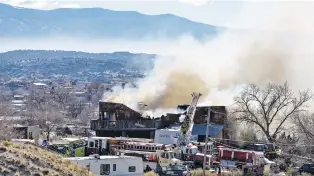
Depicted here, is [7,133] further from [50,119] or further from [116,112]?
[50,119]

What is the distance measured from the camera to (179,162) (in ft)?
120

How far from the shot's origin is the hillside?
1862cm

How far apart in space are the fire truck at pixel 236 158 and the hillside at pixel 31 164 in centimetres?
1821

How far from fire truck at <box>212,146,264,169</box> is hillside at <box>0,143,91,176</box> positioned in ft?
59.7

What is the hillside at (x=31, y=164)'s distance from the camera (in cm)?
1862

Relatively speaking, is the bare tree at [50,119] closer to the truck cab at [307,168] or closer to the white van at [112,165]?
the truck cab at [307,168]

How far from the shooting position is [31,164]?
755 inches

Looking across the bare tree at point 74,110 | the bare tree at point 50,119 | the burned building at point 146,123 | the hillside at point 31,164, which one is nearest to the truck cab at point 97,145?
the burned building at point 146,123

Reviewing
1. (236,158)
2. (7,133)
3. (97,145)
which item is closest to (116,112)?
(7,133)

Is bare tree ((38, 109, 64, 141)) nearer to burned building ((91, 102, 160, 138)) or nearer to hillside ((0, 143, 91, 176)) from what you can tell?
burned building ((91, 102, 160, 138))

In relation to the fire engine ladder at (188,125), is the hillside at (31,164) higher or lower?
lower

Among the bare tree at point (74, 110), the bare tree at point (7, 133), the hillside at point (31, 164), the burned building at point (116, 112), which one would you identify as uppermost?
the bare tree at point (74, 110)

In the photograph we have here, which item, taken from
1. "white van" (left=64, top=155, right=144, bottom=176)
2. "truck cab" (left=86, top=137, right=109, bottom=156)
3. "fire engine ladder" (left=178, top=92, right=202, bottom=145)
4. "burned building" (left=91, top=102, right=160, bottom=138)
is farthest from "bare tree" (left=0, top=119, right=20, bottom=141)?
"fire engine ladder" (left=178, top=92, right=202, bottom=145)

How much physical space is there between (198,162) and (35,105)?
230 feet
